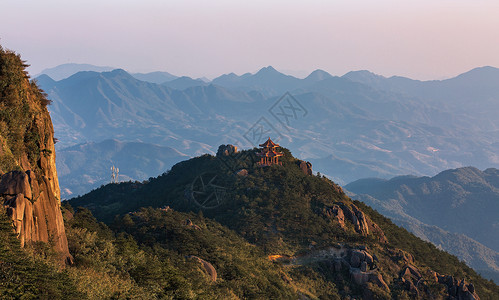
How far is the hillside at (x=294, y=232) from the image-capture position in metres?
53.4

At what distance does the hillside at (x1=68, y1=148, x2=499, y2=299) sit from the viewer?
5344cm

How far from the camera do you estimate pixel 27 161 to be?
32062 millimetres

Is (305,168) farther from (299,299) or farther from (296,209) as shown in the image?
(299,299)

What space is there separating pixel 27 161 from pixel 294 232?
133 feet

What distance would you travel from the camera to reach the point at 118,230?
53844 mm

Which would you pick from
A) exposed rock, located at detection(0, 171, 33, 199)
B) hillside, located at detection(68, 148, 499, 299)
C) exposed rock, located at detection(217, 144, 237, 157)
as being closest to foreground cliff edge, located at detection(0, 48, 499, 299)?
exposed rock, located at detection(0, 171, 33, 199)

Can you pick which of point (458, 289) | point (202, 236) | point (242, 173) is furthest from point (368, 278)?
point (242, 173)

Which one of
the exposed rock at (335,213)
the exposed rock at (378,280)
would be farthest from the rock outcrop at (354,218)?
the exposed rock at (378,280)

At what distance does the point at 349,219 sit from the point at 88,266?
47.2 m

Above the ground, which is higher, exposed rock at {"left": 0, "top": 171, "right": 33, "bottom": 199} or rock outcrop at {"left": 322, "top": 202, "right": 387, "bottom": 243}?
exposed rock at {"left": 0, "top": 171, "right": 33, "bottom": 199}

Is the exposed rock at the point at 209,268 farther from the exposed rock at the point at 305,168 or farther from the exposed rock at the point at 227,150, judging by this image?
the exposed rock at the point at 227,150

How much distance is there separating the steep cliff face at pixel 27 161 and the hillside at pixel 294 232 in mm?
17797

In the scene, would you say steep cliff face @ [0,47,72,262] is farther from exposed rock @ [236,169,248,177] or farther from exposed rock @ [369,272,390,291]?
exposed rock @ [236,169,248,177]

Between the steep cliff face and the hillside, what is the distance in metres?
17.8
